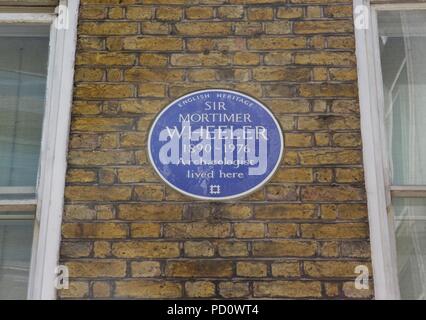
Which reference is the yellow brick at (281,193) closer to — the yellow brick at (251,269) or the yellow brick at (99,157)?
the yellow brick at (251,269)

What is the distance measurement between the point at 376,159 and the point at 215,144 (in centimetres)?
77

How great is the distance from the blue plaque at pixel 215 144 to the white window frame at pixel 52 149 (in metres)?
0.45

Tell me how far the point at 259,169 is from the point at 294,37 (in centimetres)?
75

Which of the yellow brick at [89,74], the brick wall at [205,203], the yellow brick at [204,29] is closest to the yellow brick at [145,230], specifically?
the brick wall at [205,203]

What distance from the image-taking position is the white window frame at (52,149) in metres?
3.25

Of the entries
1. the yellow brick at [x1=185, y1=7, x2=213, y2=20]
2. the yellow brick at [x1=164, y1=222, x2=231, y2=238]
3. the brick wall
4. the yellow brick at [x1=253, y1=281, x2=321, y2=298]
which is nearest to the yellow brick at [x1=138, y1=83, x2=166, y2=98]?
the brick wall

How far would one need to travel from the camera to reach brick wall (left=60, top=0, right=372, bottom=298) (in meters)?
3.21

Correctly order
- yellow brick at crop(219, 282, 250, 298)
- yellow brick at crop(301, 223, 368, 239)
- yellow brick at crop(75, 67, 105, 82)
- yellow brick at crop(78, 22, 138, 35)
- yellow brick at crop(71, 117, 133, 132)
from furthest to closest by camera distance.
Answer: yellow brick at crop(78, 22, 138, 35)
yellow brick at crop(75, 67, 105, 82)
yellow brick at crop(71, 117, 133, 132)
yellow brick at crop(301, 223, 368, 239)
yellow brick at crop(219, 282, 250, 298)

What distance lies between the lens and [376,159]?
344 cm

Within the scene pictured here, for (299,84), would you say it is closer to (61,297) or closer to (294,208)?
(294,208)

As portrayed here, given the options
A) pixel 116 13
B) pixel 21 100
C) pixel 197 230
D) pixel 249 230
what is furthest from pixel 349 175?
pixel 21 100

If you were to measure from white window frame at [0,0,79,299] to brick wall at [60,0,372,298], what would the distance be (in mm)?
46

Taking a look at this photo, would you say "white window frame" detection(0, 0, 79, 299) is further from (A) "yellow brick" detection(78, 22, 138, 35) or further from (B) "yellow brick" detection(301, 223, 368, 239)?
(B) "yellow brick" detection(301, 223, 368, 239)
